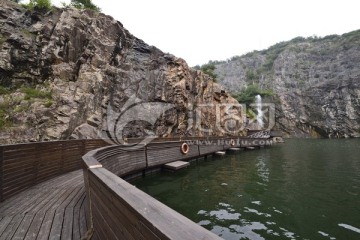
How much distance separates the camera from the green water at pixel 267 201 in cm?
656

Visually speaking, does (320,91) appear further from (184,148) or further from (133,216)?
(133,216)

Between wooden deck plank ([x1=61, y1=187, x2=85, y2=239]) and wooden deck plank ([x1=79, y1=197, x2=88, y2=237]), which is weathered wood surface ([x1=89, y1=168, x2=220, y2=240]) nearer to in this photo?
wooden deck plank ([x1=79, y1=197, x2=88, y2=237])

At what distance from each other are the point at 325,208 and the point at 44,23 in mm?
32770

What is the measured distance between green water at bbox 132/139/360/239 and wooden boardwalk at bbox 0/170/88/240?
12.2 feet

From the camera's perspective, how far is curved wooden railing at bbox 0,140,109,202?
241 inches

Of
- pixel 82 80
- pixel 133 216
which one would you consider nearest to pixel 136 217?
pixel 133 216

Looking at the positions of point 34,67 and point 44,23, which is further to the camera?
point 44,23

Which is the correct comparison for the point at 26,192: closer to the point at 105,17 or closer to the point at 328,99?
the point at 105,17

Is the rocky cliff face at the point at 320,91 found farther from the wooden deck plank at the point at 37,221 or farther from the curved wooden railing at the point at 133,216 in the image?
the curved wooden railing at the point at 133,216

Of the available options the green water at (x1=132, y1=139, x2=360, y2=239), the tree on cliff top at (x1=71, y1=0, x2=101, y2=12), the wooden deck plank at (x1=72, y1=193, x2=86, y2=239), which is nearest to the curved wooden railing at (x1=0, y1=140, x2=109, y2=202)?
the wooden deck plank at (x1=72, y1=193, x2=86, y2=239)

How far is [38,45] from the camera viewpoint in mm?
24344

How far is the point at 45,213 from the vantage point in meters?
5.30

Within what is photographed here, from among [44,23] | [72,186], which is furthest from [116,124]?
[72,186]

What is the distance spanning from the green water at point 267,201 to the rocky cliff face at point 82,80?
11.9m
